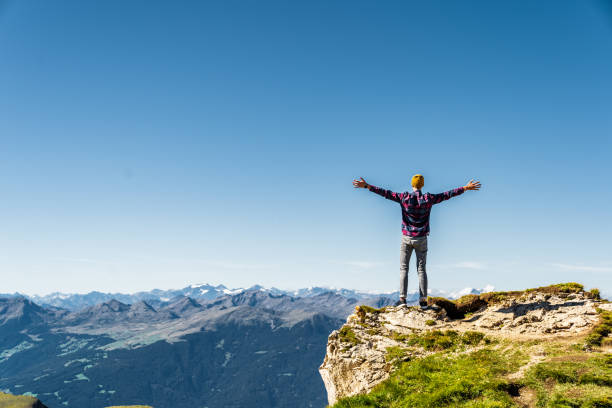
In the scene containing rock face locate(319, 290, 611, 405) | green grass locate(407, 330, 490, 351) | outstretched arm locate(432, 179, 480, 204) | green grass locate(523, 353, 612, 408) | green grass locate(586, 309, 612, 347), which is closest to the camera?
green grass locate(523, 353, 612, 408)

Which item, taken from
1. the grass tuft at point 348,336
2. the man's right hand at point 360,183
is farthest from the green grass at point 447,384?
the man's right hand at point 360,183

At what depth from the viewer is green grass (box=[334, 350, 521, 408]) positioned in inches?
454

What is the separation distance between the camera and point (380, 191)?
61.9 feet

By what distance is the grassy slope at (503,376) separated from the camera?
35.9 ft

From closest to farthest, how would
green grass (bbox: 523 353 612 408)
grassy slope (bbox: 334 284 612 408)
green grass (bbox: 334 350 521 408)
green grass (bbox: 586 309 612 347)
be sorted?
green grass (bbox: 523 353 612 408), grassy slope (bbox: 334 284 612 408), green grass (bbox: 334 350 521 408), green grass (bbox: 586 309 612 347)

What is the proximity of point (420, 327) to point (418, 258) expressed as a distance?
347 cm

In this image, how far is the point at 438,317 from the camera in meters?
19.7

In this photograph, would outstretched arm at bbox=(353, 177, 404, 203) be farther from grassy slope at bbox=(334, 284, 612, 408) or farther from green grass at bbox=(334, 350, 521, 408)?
green grass at bbox=(334, 350, 521, 408)

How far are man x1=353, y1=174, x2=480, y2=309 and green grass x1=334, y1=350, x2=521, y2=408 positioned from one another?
4796 millimetres

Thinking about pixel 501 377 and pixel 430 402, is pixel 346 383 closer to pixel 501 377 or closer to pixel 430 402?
pixel 430 402

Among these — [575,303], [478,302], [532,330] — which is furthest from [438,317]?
[575,303]

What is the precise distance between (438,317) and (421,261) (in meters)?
3.45

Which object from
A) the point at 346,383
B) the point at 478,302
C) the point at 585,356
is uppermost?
the point at 478,302

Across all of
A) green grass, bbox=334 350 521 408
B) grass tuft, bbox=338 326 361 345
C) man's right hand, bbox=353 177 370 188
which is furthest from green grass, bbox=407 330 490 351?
man's right hand, bbox=353 177 370 188
